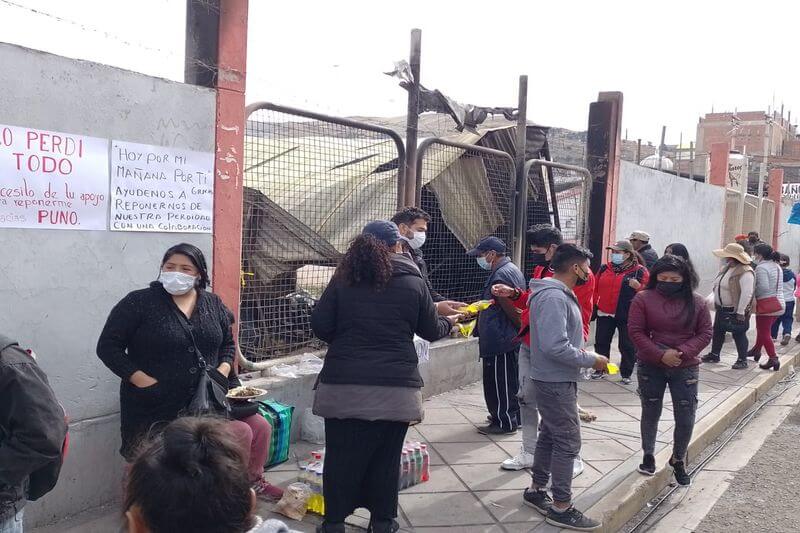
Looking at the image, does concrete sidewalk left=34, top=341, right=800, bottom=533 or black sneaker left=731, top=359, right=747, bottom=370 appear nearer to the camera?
concrete sidewalk left=34, top=341, right=800, bottom=533

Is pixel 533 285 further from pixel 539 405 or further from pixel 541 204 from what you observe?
pixel 541 204

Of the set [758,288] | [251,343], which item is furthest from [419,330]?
[758,288]

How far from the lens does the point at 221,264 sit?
4.70 metres

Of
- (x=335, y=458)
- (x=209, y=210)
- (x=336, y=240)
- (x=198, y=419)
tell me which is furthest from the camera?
(x=336, y=240)

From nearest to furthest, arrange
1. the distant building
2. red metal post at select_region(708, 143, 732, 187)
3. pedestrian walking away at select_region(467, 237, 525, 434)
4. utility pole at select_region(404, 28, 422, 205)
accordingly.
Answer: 1. pedestrian walking away at select_region(467, 237, 525, 434)
2. utility pole at select_region(404, 28, 422, 205)
3. red metal post at select_region(708, 143, 732, 187)
4. the distant building

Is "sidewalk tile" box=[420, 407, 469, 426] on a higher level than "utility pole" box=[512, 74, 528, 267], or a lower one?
lower

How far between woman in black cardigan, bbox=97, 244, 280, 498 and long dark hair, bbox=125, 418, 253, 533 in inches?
81.4

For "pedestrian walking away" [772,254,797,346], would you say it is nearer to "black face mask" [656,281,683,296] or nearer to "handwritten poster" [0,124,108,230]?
"black face mask" [656,281,683,296]

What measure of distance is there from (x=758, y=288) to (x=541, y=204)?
311 centimetres

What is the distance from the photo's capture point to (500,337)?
17.9ft

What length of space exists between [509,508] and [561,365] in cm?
102

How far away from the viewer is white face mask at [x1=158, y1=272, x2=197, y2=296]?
359 cm

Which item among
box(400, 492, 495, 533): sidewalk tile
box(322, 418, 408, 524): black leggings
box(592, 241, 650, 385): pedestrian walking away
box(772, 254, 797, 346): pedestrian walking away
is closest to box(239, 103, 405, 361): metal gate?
box(400, 492, 495, 533): sidewalk tile

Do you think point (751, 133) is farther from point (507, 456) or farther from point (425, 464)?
point (425, 464)
